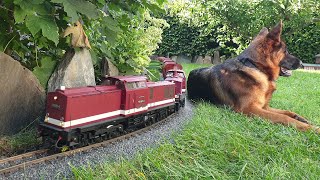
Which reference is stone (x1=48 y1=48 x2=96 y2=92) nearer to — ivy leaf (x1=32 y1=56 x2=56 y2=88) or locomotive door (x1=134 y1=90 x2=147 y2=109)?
ivy leaf (x1=32 y1=56 x2=56 y2=88)

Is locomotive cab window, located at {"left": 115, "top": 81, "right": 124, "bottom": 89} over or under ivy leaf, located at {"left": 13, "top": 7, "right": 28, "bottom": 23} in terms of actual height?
under

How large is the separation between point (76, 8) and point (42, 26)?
0.43m

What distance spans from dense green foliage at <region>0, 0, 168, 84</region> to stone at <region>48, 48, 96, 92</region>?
6.4 inches

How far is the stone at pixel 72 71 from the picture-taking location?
15.8 feet

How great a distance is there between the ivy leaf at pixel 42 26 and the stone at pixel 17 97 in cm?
146

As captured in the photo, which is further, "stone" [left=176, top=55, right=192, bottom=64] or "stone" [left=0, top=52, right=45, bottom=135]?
"stone" [left=176, top=55, right=192, bottom=64]

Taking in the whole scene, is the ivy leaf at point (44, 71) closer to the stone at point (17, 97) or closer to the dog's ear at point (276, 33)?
the stone at point (17, 97)

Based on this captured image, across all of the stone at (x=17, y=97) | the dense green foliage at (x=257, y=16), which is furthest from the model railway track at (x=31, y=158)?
the dense green foliage at (x=257, y=16)

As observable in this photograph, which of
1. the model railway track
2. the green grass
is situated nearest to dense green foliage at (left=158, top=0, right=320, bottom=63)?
the green grass

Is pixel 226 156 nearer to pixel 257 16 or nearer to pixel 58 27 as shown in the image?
pixel 58 27

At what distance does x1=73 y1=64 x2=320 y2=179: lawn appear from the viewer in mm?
2945

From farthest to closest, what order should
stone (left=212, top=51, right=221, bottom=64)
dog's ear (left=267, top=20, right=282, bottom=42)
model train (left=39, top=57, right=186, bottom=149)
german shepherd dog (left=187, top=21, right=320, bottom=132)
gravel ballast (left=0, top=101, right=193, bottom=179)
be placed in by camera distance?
stone (left=212, top=51, right=221, bottom=64) < german shepherd dog (left=187, top=21, right=320, bottom=132) < dog's ear (left=267, top=20, right=282, bottom=42) < model train (left=39, top=57, right=186, bottom=149) < gravel ballast (left=0, top=101, right=193, bottom=179)

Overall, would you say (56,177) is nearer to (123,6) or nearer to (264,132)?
(123,6)

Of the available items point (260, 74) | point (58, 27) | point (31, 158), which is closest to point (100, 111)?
point (31, 158)
